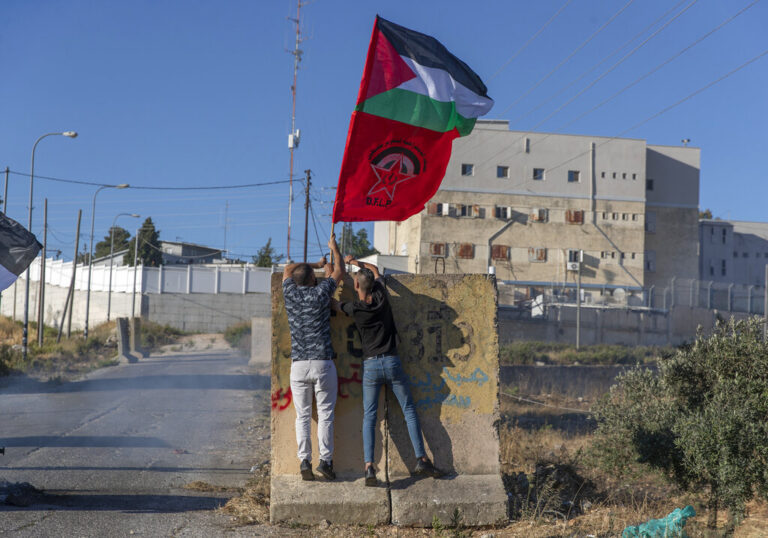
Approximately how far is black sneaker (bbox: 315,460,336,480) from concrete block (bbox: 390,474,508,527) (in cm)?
49

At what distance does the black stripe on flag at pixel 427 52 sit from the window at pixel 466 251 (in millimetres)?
50801

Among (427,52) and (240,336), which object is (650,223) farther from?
(427,52)

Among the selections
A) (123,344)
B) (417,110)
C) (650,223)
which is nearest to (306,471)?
Answer: (417,110)

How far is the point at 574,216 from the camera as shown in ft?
197

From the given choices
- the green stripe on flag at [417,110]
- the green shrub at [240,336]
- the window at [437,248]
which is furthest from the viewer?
the window at [437,248]

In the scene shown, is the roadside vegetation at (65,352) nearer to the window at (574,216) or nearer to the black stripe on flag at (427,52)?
the black stripe on flag at (427,52)

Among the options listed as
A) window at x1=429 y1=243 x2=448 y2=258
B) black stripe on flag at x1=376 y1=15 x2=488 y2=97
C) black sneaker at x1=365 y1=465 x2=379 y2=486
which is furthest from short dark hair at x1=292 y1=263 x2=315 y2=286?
window at x1=429 y1=243 x2=448 y2=258

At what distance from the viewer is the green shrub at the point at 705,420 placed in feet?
20.1

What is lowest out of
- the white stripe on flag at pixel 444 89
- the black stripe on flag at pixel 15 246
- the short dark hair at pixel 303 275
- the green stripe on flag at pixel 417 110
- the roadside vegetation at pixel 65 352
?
the roadside vegetation at pixel 65 352

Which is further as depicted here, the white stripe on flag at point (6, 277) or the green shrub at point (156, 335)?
the green shrub at point (156, 335)

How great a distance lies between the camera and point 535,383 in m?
21.6

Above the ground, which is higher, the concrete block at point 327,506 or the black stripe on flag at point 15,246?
the black stripe on flag at point 15,246

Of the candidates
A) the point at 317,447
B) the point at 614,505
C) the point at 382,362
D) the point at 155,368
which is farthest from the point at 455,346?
the point at 155,368

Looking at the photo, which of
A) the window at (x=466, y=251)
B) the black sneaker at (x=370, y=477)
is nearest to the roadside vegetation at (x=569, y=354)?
the window at (x=466, y=251)
